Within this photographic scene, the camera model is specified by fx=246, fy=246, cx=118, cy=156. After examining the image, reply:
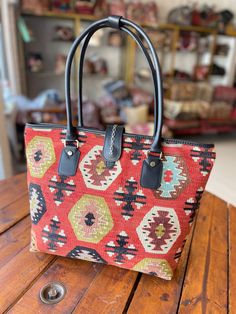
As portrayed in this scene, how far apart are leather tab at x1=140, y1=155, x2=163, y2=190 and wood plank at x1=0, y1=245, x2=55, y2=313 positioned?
0.33 m

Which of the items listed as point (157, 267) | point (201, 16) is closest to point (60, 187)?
point (157, 267)

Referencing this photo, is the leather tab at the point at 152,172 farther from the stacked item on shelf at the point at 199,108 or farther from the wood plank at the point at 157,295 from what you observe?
the stacked item on shelf at the point at 199,108

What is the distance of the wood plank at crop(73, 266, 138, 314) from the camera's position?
503 mm

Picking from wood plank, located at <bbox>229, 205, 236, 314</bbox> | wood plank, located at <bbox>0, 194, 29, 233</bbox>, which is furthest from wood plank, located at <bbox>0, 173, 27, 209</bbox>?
wood plank, located at <bbox>229, 205, 236, 314</bbox>

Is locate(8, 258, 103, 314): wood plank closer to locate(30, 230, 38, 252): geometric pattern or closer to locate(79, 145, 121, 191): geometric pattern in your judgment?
locate(30, 230, 38, 252): geometric pattern

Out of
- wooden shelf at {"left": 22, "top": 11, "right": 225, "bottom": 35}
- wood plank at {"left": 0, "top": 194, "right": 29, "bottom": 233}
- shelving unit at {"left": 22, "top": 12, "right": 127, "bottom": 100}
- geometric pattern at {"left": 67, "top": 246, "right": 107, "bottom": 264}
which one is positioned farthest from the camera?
shelving unit at {"left": 22, "top": 12, "right": 127, "bottom": 100}

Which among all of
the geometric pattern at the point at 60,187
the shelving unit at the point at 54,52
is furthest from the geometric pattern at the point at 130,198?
the shelving unit at the point at 54,52

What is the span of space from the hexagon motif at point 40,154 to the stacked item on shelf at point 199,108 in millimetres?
2616

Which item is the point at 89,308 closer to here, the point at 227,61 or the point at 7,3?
the point at 7,3

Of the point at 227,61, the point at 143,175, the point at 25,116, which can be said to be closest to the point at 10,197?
the point at 143,175

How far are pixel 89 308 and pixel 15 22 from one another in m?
3.05

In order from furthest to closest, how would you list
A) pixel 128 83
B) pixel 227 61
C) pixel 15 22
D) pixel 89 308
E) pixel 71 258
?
pixel 227 61
pixel 128 83
pixel 15 22
pixel 71 258
pixel 89 308

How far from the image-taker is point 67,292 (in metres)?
0.54

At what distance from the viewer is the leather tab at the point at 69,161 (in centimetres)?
55
